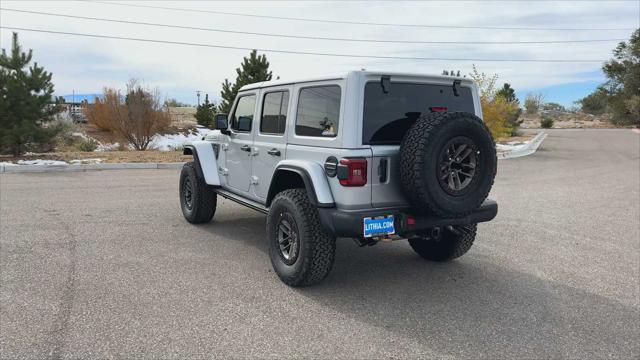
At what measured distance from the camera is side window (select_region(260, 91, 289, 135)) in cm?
474

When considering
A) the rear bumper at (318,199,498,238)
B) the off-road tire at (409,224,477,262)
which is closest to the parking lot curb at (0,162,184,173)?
the off-road tire at (409,224,477,262)

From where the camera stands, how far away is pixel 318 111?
4246 mm

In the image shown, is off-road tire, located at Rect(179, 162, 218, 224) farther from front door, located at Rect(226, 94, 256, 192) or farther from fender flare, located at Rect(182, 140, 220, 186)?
front door, located at Rect(226, 94, 256, 192)

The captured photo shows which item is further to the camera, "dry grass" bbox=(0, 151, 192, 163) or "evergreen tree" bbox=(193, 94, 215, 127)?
"evergreen tree" bbox=(193, 94, 215, 127)

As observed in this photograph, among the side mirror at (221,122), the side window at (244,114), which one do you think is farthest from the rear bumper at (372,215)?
the side mirror at (221,122)

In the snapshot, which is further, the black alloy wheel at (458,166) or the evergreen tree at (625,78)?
the evergreen tree at (625,78)

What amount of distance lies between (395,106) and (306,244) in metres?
1.42

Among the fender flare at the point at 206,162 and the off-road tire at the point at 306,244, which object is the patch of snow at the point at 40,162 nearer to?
the fender flare at the point at 206,162

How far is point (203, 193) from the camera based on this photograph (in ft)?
20.7

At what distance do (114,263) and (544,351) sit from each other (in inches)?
157

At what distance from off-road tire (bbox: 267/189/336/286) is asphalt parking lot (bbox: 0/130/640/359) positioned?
18cm

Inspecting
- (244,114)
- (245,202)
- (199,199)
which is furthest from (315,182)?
(199,199)

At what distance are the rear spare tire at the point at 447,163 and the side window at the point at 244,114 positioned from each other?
224 centimetres

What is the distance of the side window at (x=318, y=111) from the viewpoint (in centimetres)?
402
